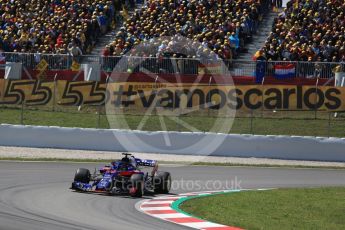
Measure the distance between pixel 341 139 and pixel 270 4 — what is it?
43.2ft

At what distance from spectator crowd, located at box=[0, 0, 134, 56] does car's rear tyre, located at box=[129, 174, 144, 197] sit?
61.1 feet

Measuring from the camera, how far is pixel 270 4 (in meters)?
36.7

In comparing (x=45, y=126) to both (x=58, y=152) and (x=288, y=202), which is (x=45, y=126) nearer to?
(x=58, y=152)

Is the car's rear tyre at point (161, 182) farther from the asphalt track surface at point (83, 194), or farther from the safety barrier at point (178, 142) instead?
the safety barrier at point (178, 142)

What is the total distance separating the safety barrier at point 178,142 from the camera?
25125 millimetres

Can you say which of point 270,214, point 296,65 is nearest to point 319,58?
point 296,65

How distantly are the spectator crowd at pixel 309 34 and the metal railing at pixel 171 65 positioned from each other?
0.51 meters

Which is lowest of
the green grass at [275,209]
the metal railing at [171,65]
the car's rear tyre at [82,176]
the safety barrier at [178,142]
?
the safety barrier at [178,142]

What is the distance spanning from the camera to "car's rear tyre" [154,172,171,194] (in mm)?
16078

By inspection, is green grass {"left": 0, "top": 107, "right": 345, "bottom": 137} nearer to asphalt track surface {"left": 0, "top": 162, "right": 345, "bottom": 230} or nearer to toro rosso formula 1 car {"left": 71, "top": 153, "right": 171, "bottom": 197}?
asphalt track surface {"left": 0, "top": 162, "right": 345, "bottom": 230}

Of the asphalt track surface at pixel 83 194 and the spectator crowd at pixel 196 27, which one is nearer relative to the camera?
the asphalt track surface at pixel 83 194

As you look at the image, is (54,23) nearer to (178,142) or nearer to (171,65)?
(171,65)

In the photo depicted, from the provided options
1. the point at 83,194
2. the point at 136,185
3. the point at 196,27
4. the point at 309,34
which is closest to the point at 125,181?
the point at 136,185

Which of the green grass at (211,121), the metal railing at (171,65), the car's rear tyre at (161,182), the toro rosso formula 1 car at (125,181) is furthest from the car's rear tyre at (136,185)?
the metal railing at (171,65)
